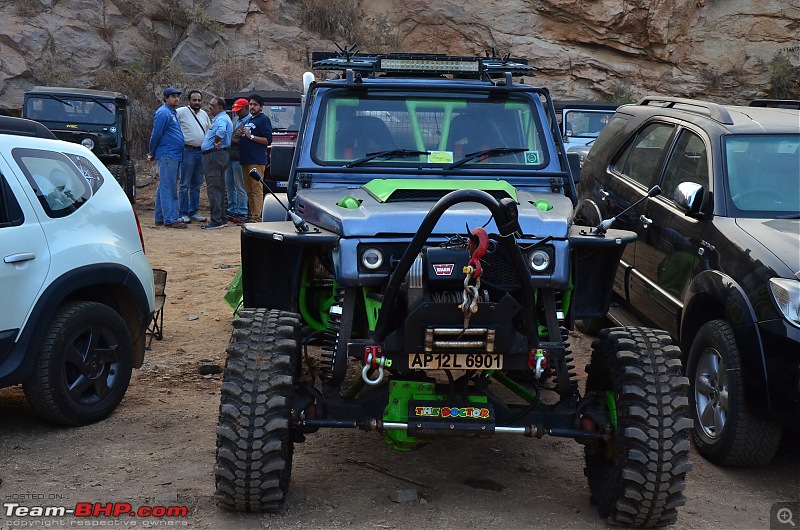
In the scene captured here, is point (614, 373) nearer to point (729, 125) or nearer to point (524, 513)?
point (524, 513)

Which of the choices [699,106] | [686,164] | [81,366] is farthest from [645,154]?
[81,366]

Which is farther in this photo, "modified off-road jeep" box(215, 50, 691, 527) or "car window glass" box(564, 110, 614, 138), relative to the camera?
"car window glass" box(564, 110, 614, 138)

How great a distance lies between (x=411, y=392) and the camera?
424 cm

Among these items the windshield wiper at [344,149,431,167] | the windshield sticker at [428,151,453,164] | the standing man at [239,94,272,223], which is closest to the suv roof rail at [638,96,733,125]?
the windshield sticker at [428,151,453,164]

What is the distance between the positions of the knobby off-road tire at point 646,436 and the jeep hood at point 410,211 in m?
0.66

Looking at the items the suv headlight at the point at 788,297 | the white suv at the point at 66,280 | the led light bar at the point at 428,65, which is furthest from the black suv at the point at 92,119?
the suv headlight at the point at 788,297

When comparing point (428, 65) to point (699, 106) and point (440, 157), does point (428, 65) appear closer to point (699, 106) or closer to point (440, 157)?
point (440, 157)

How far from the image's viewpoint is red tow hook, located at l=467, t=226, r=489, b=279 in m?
3.70

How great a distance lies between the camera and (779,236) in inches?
198

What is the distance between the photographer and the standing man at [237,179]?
13.7m

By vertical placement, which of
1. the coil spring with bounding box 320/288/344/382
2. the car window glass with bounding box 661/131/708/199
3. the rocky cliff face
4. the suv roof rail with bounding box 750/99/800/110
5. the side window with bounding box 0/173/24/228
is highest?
the rocky cliff face

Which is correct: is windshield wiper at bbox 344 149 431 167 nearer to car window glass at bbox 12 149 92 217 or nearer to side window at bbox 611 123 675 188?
car window glass at bbox 12 149 92 217

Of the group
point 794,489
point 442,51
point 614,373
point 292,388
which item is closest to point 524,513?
point 614,373

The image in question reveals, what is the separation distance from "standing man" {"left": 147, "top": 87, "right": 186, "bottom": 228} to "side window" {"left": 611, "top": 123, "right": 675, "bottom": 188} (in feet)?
26.2
